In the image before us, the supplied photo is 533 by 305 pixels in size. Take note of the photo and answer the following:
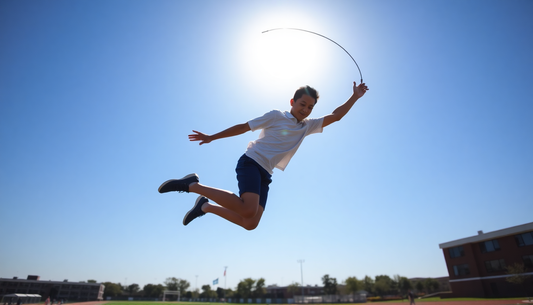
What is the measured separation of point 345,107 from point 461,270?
47.5 meters

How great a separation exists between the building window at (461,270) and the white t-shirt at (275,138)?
4726 cm

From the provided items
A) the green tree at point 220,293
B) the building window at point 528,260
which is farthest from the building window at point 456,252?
the green tree at point 220,293

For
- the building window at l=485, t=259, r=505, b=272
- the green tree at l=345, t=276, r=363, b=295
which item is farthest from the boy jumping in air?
the green tree at l=345, t=276, r=363, b=295

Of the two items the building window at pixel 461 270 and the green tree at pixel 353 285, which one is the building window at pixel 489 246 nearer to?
the building window at pixel 461 270

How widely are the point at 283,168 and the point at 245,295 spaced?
93.7 metres

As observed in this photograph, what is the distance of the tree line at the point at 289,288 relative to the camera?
220ft

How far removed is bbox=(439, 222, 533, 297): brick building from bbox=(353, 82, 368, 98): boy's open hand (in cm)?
4003

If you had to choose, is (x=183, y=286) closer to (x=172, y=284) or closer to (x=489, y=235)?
(x=172, y=284)

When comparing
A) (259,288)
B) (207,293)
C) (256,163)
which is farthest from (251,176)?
(207,293)

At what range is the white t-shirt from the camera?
3906 millimetres

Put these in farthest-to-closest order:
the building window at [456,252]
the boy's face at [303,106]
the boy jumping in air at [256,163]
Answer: the building window at [456,252]
the boy's face at [303,106]
the boy jumping in air at [256,163]

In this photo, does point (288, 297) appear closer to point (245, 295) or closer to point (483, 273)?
point (245, 295)

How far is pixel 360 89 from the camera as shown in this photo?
200 inches

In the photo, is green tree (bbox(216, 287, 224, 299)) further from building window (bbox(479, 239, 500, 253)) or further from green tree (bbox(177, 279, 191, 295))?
building window (bbox(479, 239, 500, 253))
